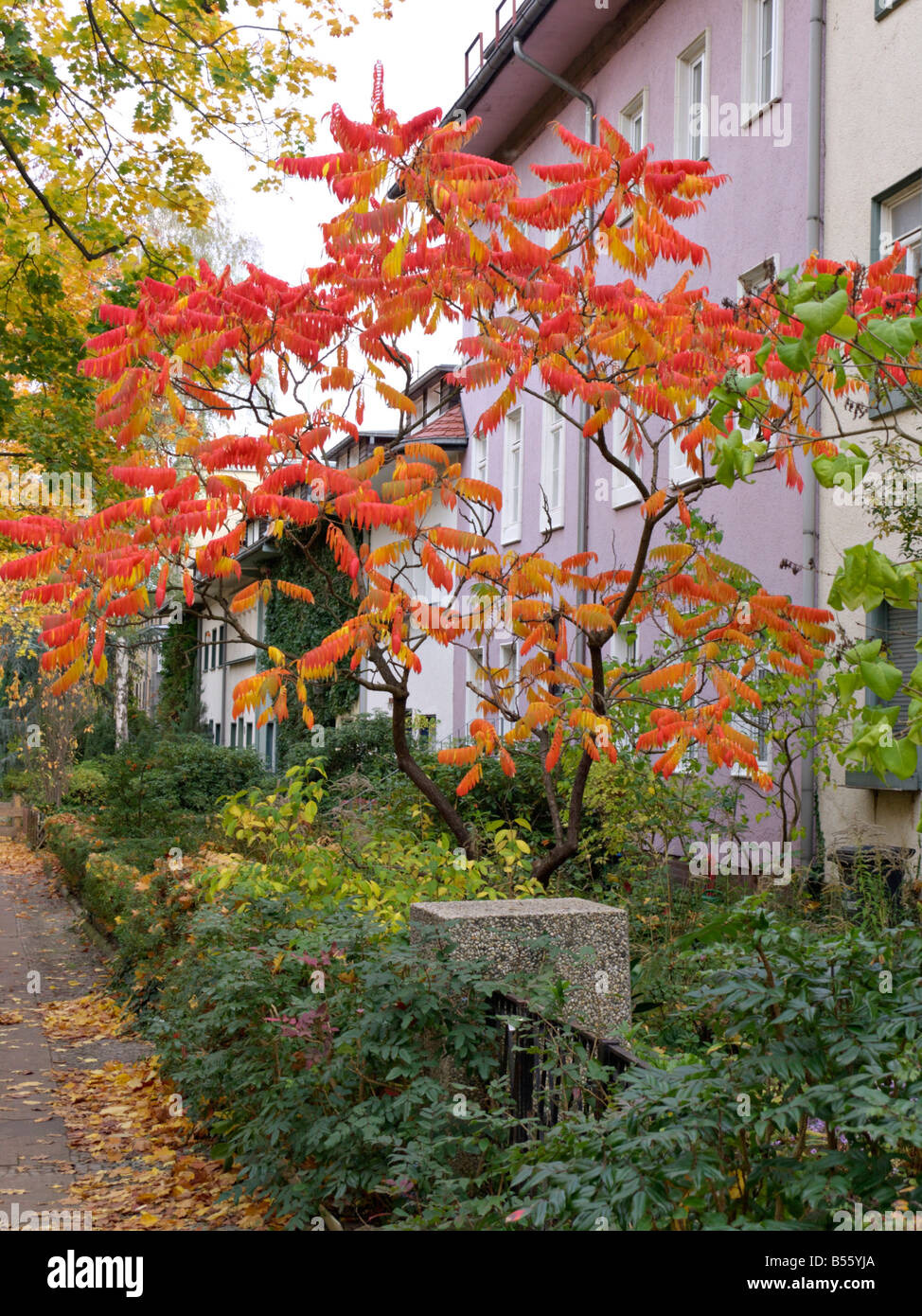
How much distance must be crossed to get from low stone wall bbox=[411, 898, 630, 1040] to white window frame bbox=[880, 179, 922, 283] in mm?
6950

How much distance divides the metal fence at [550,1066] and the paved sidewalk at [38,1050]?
2352mm

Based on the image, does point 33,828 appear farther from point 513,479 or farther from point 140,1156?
point 140,1156

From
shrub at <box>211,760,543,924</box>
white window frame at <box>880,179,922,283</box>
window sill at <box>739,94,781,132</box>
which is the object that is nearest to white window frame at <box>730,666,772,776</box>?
shrub at <box>211,760,543,924</box>

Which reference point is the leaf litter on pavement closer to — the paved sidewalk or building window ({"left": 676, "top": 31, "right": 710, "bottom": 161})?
the paved sidewalk

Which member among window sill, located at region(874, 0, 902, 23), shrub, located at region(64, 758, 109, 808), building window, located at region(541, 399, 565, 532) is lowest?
shrub, located at region(64, 758, 109, 808)

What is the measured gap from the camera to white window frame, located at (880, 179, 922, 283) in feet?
33.5

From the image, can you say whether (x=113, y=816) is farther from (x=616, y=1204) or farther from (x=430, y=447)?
(x=616, y=1204)

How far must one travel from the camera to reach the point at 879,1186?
2.72 meters

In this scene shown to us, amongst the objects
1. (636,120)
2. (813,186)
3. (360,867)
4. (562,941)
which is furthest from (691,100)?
(562,941)

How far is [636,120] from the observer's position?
1652cm

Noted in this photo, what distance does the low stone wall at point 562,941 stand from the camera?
490cm

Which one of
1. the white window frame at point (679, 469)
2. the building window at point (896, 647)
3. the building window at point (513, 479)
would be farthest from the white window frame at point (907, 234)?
the building window at point (513, 479)

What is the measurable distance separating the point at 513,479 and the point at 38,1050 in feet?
47.0
